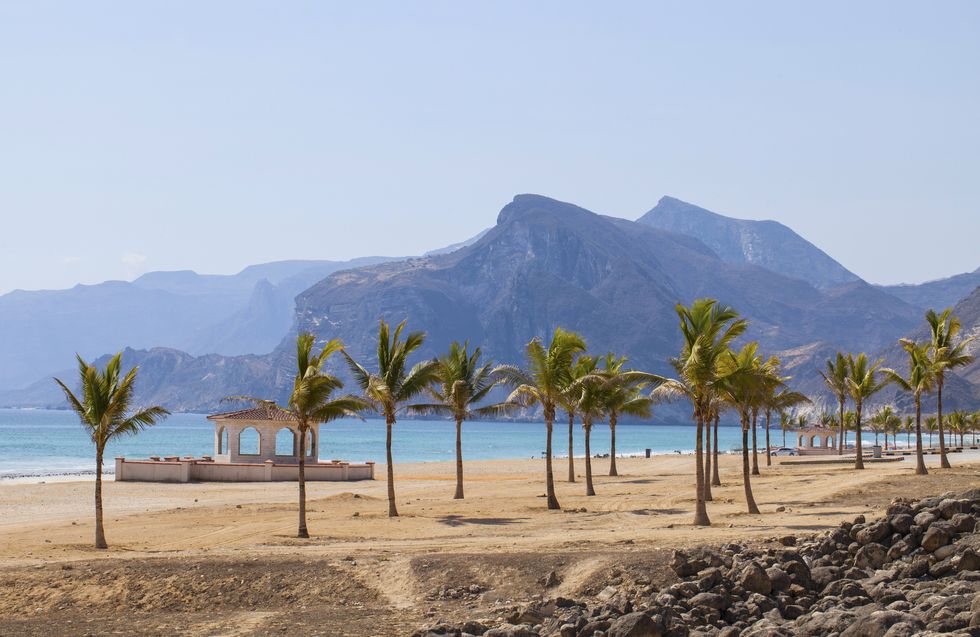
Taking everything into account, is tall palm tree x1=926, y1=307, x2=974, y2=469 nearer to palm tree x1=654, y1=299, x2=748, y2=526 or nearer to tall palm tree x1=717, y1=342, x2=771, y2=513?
tall palm tree x1=717, y1=342, x2=771, y2=513

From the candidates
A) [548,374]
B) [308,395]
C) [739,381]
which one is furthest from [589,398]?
[308,395]

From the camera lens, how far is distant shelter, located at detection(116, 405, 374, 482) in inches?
2042

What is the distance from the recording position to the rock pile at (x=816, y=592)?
54.2 ft

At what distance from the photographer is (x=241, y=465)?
53.0 metres

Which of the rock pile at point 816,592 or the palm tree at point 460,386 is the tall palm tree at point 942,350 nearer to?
the palm tree at point 460,386

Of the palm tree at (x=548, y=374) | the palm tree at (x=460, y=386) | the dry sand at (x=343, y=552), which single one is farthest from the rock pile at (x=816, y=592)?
the palm tree at (x=460, y=386)

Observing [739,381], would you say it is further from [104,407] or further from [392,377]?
[104,407]

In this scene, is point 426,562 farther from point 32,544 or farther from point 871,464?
point 871,464

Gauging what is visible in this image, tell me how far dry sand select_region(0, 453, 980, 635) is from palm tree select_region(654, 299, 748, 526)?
216 centimetres

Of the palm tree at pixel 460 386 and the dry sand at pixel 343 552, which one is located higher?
the palm tree at pixel 460 386

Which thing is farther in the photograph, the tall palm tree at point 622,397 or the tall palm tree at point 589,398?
the tall palm tree at point 622,397

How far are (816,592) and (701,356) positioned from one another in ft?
32.8

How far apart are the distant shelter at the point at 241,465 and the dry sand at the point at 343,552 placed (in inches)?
349

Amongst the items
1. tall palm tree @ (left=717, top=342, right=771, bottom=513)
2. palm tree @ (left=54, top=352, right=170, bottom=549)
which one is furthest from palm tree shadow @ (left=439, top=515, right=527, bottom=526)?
palm tree @ (left=54, top=352, right=170, bottom=549)
